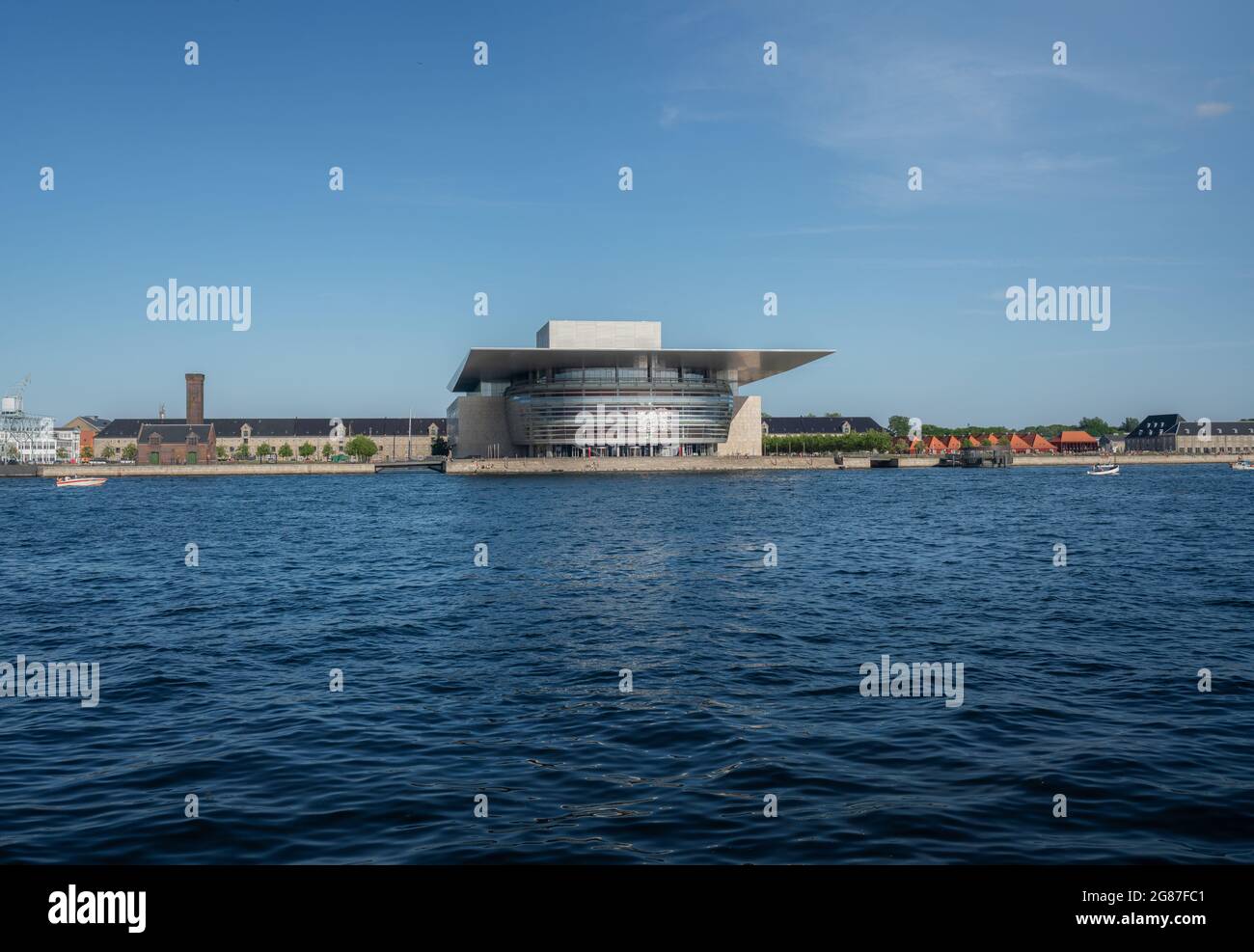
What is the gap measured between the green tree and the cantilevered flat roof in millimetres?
47473

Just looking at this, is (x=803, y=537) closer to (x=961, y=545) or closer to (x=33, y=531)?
(x=961, y=545)

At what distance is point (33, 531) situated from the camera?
41469 mm

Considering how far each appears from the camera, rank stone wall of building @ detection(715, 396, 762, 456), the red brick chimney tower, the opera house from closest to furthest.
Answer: the opera house < stone wall of building @ detection(715, 396, 762, 456) < the red brick chimney tower

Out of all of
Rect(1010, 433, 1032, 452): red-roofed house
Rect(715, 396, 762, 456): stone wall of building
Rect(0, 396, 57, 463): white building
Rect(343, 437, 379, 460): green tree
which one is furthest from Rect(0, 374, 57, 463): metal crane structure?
Rect(1010, 433, 1032, 452): red-roofed house

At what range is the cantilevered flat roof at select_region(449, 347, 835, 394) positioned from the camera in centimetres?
10881

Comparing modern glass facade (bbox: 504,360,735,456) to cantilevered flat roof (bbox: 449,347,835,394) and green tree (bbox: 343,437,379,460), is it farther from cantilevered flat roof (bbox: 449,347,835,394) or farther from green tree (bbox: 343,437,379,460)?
green tree (bbox: 343,437,379,460)

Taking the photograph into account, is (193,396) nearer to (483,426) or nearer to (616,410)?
(483,426)

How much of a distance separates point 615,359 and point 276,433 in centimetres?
8652

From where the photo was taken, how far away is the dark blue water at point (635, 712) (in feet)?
24.1

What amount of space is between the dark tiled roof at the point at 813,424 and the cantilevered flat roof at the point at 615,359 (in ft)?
202

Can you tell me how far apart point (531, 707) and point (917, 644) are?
6964mm

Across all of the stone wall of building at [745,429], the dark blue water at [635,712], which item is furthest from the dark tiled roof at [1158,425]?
the dark blue water at [635,712]

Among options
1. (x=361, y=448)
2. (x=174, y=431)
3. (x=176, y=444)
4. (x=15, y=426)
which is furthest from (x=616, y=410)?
→ (x=15, y=426)
